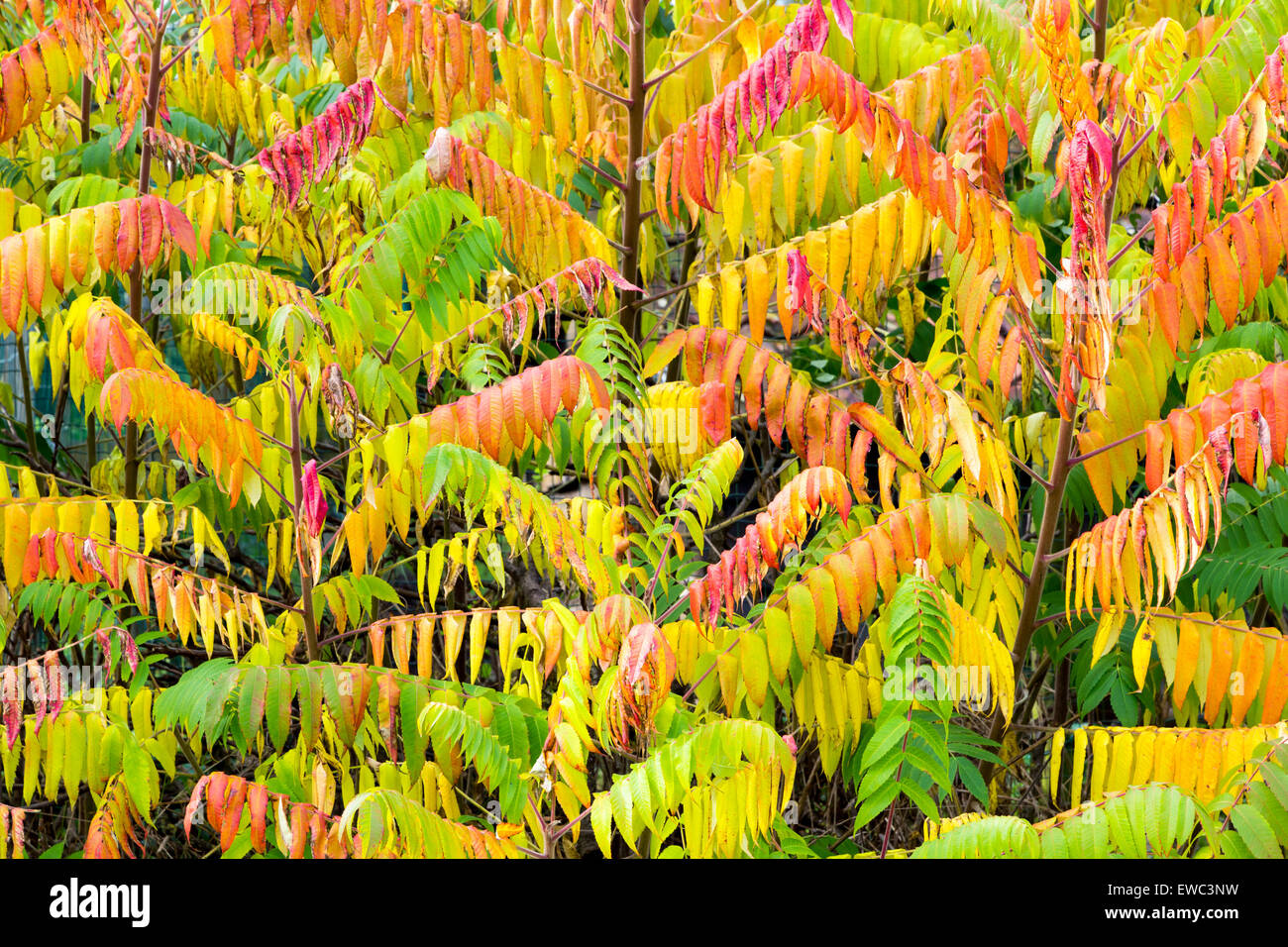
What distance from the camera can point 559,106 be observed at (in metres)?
3.14

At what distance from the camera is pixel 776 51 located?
258 cm

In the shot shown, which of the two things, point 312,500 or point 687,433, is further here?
point 687,433

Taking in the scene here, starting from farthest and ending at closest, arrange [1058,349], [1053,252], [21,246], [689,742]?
[1053,252] < [1058,349] < [21,246] < [689,742]

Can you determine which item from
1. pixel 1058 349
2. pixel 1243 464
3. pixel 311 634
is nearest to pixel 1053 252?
pixel 1058 349

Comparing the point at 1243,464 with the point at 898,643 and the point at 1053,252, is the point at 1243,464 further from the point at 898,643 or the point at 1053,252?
the point at 1053,252

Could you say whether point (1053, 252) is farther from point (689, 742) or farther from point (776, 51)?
point (689, 742)

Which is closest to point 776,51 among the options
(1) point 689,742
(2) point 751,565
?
(2) point 751,565

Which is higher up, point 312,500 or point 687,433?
point 687,433

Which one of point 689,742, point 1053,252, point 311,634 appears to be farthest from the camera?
point 1053,252

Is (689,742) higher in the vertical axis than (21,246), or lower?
lower

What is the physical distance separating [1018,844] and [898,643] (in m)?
0.45

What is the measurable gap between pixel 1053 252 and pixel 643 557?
7.05 ft
